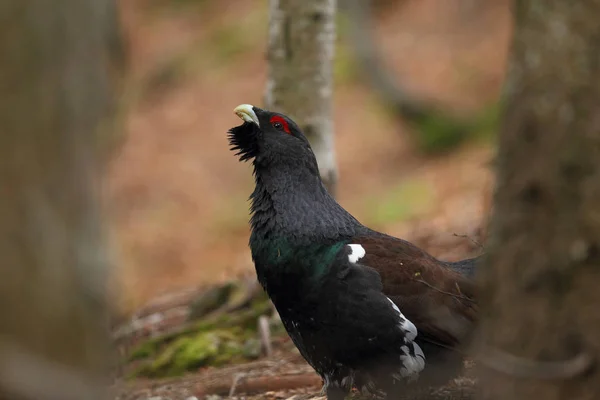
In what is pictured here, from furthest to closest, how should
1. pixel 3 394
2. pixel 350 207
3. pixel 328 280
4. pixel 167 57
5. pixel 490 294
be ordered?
pixel 167 57, pixel 350 207, pixel 328 280, pixel 490 294, pixel 3 394

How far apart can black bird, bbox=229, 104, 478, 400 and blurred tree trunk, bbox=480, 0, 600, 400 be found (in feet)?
5.63

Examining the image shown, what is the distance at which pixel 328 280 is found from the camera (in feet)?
14.7

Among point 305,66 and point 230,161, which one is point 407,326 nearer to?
point 305,66

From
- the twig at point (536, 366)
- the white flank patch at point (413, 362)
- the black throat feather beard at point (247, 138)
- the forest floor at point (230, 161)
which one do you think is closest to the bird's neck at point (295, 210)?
the black throat feather beard at point (247, 138)

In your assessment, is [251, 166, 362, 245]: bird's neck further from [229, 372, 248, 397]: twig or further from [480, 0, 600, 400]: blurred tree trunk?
[480, 0, 600, 400]: blurred tree trunk

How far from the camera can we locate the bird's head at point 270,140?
506 cm

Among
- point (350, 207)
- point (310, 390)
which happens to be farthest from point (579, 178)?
point (350, 207)

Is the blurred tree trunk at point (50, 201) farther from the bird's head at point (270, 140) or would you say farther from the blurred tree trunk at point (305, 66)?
the blurred tree trunk at point (305, 66)

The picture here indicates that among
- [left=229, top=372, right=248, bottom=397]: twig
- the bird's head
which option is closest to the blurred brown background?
[left=229, top=372, right=248, bottom=397]: twig

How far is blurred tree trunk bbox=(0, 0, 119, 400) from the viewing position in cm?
242

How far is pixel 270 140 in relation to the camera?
201 inches

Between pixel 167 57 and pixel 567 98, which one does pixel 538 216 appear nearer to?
pixel 567 98

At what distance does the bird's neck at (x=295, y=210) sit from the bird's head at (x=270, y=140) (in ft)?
0.19

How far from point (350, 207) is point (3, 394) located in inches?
462
